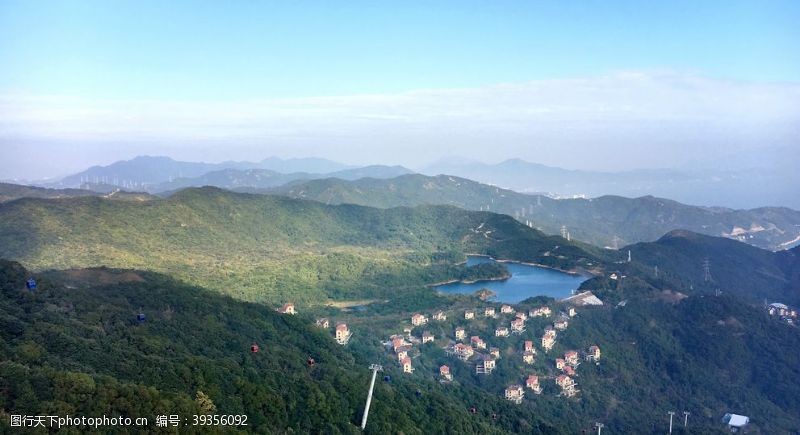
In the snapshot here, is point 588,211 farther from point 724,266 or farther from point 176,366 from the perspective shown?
point 176,366

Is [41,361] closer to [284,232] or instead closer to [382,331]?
[382,331]

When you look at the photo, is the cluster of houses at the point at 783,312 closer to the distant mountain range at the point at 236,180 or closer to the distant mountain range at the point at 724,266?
the distant mountain range at the point at 724,266

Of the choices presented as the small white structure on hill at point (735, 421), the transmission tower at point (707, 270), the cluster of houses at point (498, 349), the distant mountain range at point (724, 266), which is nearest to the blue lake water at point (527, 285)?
the distant mountain range at point (724, 266)

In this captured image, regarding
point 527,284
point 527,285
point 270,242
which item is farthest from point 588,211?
point 270,242

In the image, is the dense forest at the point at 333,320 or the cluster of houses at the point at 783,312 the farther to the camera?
the cluster of houses at the point at 783,312

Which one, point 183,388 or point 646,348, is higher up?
point 183,388

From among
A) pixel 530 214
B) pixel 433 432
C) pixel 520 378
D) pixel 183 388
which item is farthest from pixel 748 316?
pixel 530 214
